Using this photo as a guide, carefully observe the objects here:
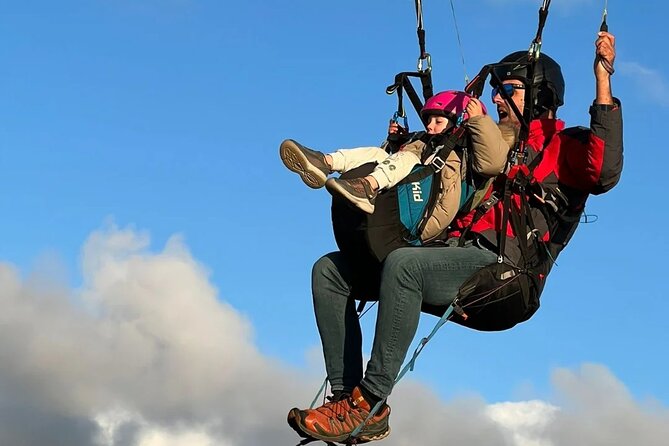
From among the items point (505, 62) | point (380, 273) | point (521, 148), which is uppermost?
point (505, 62)

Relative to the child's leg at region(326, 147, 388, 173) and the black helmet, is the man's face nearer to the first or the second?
the black helmet

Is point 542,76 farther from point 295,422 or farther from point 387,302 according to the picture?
point 295,422

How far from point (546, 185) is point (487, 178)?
0.54 meters

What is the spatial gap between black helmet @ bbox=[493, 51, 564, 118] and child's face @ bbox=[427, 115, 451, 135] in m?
0.62

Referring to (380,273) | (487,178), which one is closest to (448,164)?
(487,178)

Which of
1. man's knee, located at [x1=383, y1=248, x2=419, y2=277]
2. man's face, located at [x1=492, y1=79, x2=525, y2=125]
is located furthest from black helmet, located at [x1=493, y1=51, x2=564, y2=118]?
man's knee, located at [x1=383, y1=248, x2=419, y2=277]

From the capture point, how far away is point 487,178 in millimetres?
8430

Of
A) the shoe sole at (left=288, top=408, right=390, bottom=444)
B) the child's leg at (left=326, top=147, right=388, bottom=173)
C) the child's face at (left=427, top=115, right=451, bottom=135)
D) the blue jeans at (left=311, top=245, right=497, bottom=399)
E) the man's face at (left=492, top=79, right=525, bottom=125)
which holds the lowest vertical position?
the shoe sole at (left=288, top=408, right=390, bottom=444)

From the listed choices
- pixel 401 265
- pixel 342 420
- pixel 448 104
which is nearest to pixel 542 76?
pixel 448 104

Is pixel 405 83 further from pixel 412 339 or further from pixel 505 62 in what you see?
pixel 412 339

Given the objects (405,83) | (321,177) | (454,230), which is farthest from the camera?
(405,83)

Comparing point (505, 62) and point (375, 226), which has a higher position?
point (505, 62)

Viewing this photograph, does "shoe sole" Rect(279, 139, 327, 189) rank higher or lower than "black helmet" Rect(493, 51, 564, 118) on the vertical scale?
lower

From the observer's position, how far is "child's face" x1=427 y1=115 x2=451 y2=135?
876cm
